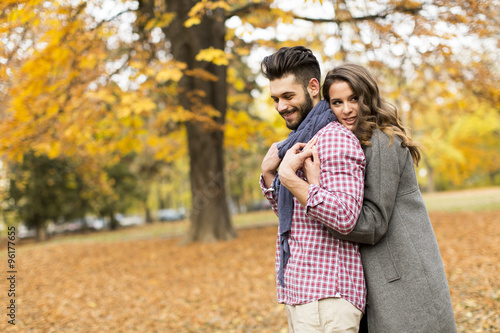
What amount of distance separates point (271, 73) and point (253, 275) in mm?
Answer: 6262

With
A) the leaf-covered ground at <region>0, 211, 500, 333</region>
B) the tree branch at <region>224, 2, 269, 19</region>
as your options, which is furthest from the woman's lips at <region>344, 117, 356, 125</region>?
the tree branch at <region>224, 2, 269, 19</region>

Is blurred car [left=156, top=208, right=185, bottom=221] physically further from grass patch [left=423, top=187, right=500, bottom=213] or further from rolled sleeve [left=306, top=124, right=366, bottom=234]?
rolled sleeve [left=306, top=124, right=366, bottom=234]

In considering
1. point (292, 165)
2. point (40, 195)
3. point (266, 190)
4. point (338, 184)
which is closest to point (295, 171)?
point (292, 165)

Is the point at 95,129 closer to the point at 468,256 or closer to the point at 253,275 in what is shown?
the point at 253,275

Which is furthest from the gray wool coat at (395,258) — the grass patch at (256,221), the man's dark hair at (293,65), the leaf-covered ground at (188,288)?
the grass patch at (256,221)

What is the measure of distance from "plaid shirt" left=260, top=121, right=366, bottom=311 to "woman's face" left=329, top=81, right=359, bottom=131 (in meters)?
0.10

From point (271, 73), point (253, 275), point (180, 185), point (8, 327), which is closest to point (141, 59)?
point (253, 275)

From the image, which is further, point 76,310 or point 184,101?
point 184,101

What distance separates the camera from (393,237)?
200cm

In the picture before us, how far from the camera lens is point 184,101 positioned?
9742 mm

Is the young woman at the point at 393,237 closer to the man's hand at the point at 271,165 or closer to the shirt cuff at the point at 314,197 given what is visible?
the shirt cuff at the point at 314,197

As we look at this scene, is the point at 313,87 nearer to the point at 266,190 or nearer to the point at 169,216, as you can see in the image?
the point at 266,190

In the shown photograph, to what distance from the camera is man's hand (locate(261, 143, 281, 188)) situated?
7.63 ft

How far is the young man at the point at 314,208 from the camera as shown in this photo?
1.89 m
